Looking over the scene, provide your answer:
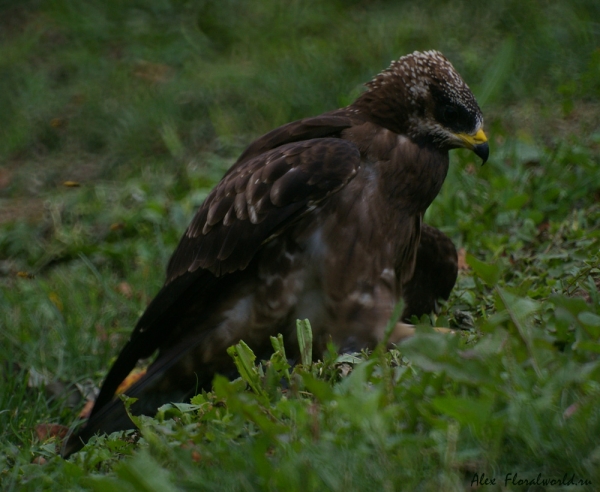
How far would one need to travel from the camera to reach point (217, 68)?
8.01 m

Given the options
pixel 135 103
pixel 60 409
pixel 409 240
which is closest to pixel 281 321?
pixel 409 240

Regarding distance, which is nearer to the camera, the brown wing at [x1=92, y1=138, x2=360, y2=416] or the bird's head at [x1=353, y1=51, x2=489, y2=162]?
the brown wing at [x1=92, y1=138, x2=360, y2=416]

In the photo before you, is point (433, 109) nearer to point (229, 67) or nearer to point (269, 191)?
point (269, 191)

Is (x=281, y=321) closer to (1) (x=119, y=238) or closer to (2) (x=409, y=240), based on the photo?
(2) (x=409, y=240)

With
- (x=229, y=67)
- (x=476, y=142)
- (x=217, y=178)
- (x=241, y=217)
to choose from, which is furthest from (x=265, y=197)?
(x=229, y=67)

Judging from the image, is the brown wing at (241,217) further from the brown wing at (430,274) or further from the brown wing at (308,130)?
the brown wing at (430,274)

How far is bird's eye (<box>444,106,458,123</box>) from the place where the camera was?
152 inches

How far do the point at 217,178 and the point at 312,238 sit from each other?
2.74 metres

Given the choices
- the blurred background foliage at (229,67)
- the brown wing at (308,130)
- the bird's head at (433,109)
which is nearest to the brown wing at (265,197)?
the brown wing at (308,130)

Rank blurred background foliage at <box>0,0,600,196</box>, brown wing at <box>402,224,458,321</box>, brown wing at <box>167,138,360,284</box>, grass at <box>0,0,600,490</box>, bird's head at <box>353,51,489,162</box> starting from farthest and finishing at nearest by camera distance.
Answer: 1. blurred background foliage at <box>0,0,600,196</box>
2. brown wing at <box>402,224,458,321</box>
3. bird's head at <box>353,51,489,162</box>
4. brown wing at <box>167,138,360,284</box>
5. grass at <box>0,0,600,490</box>

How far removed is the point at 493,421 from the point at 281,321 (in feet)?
5.82

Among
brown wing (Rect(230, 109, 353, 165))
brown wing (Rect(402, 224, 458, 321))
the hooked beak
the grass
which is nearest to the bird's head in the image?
the hooked beak

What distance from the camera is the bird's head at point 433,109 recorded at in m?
3.87

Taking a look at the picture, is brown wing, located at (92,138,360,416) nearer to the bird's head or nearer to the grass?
the bird's head
